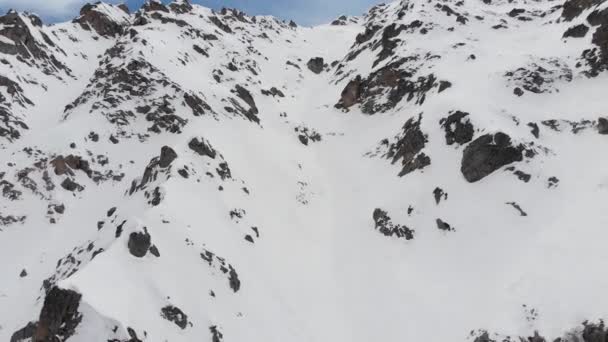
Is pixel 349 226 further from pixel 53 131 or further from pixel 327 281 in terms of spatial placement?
pixel 53 131

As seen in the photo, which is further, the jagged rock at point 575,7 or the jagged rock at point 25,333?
the jagged rock at point 575,7

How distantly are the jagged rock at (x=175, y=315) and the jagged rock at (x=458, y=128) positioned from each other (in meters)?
22.7

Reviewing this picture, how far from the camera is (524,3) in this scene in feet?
241

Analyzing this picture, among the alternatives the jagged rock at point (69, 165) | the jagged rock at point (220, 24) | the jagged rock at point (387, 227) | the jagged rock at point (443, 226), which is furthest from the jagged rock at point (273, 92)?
the jagged rock at point (443, 226)

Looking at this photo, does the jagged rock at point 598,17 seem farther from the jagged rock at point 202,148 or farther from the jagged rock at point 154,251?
the jagged rock at point 154,251

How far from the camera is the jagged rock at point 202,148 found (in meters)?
34.0

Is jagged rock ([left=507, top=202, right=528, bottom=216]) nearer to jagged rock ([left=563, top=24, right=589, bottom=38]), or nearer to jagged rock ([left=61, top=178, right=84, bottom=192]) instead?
jagged rock ([left=563, top=24, right=589, bottom=38])

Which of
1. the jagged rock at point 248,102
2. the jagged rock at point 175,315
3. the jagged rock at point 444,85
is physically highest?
the jagged rock at point 444,85

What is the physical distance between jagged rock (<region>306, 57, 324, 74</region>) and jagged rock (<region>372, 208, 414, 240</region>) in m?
52.5

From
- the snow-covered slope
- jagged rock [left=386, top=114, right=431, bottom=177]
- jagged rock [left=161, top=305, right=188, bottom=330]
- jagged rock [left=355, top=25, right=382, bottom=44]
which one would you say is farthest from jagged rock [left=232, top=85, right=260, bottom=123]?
jagged rock [left=355, top=25, right=382, bottom=44]

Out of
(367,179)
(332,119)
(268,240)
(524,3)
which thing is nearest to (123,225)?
(268,240)

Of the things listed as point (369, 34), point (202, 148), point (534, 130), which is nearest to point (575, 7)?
point (534, 130)

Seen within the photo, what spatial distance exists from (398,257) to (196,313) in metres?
13.1

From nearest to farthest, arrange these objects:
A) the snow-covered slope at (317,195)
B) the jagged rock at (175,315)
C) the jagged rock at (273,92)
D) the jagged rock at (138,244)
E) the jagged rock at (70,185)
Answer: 1. the jagged rock at (175,315)
2. the snow-covered slope at (317,195)
3. the jagged rock at (138,244)
4. the jagged rock at (70,185)
5. the jagged rock at (273,92)
